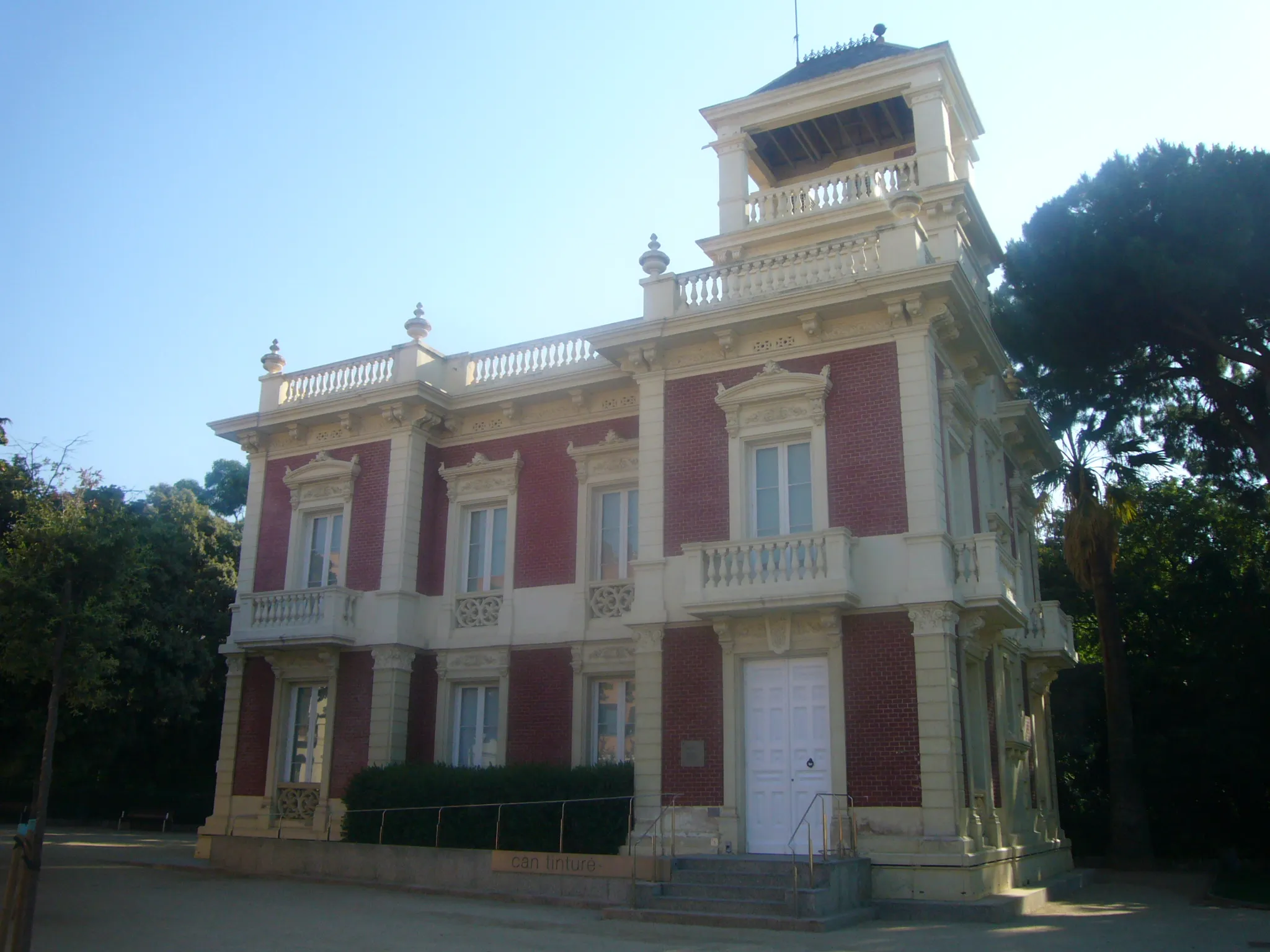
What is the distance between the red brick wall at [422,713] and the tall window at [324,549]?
2703mm

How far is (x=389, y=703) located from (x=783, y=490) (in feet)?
28.0

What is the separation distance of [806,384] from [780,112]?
8227 millimetres

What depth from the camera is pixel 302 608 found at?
20719 millimetres

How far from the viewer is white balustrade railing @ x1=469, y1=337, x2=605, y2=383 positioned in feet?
68.5

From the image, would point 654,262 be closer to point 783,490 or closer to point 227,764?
point 783,490

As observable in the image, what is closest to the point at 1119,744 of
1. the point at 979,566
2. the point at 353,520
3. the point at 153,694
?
the point at 979,566

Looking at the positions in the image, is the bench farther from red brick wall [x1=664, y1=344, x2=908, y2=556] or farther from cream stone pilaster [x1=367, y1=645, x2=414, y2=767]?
red brick wall [x1=664, y1=344, x2=908, y2=556]

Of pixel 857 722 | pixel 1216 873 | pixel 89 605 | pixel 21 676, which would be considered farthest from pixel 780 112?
pixel 1216 873

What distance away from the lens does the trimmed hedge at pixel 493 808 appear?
54.3 feet

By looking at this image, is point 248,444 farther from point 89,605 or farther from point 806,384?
point 806,384

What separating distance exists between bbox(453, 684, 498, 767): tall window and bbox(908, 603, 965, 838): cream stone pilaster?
27.8ft

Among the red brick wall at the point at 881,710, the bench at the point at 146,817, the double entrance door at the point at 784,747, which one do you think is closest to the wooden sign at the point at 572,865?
the double entrance door at the point at 784,747

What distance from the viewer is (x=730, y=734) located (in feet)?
52.4

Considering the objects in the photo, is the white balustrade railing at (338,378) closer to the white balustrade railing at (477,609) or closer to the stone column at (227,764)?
the white balustrade railing at (477,609)
